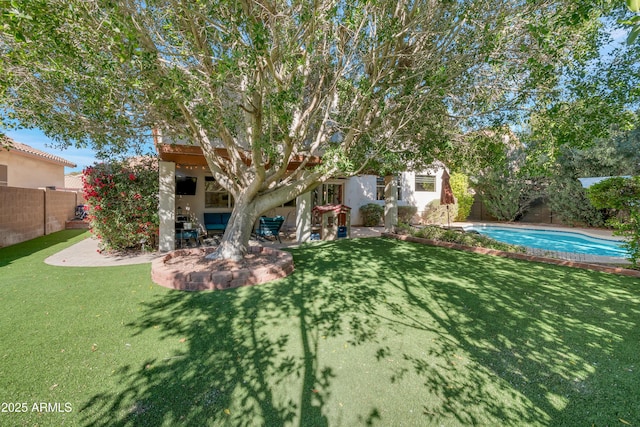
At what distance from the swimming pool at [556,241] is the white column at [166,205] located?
15290 millimetres

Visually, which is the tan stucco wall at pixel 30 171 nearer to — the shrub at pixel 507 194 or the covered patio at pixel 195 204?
the covered patio at pixel 195 204

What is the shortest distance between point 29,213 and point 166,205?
6822 millimetres

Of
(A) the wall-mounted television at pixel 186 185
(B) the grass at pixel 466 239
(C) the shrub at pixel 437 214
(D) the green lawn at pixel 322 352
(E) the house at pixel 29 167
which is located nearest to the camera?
(D) the green lawn at pixel 322 352

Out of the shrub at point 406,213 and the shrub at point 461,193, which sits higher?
the shrub at point 461,193

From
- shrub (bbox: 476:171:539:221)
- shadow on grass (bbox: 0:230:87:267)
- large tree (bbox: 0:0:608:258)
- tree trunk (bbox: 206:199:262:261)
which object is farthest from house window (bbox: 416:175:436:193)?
shadow on grass (bbox: 0:230:87:267)

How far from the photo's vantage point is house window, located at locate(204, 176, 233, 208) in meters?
13.0

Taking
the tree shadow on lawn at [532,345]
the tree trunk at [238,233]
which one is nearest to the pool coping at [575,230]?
the tree shadow on lawn at [532,345]

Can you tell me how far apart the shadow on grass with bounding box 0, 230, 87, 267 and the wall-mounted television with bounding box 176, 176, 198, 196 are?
4.57 metres

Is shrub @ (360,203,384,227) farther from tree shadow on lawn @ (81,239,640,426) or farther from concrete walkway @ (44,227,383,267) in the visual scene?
concrete walkway @ (44,227,383,267)

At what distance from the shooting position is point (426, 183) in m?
20.9

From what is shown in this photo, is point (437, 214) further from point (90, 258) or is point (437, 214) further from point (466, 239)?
point (90, 258)

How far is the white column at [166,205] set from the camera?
8852 mm

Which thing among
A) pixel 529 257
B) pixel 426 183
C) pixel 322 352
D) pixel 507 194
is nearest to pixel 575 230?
pixel 507 194

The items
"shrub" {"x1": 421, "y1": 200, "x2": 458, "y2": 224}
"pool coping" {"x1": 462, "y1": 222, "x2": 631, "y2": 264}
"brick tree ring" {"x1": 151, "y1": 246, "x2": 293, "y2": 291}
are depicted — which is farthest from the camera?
"shrub" {"x1": 421, "y1": 200, "x2": 458, "y2": 224}
